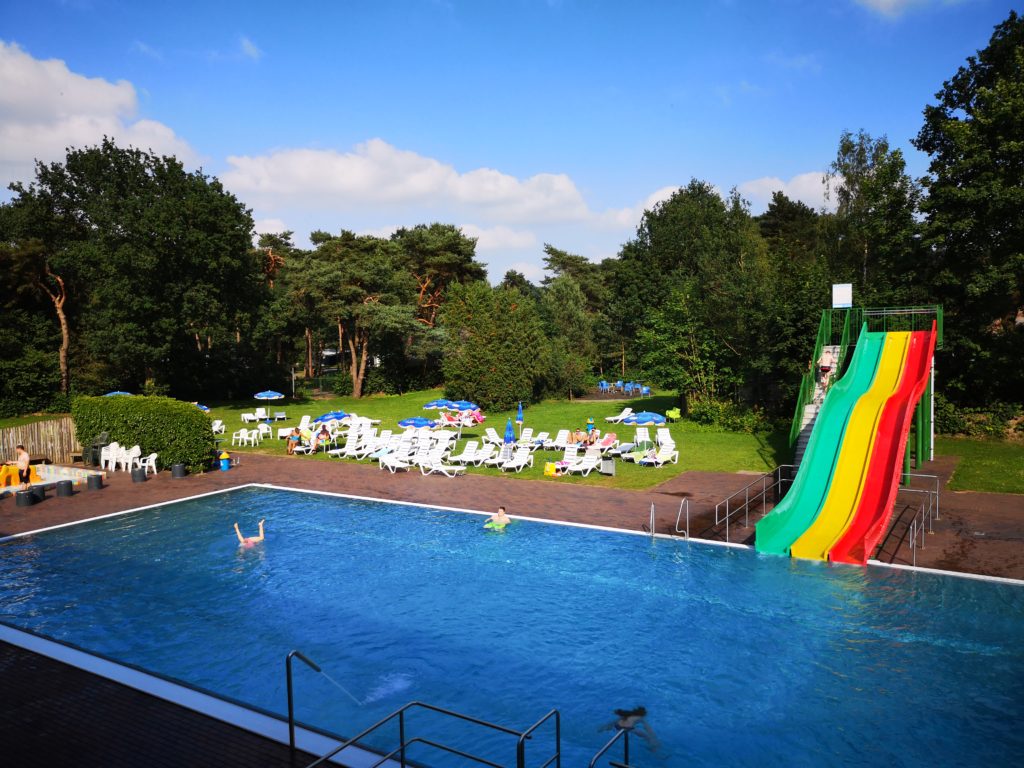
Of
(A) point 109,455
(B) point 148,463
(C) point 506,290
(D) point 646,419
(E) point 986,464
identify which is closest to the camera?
(E) point 986,464

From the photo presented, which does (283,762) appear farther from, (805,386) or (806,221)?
(806,221)

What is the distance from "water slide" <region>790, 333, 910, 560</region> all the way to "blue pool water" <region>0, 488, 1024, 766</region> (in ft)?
2.78

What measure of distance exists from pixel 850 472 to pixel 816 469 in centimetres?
74

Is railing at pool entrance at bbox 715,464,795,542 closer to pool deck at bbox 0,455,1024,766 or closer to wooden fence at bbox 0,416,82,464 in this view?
pool deck at bbox 0,455,1024,766

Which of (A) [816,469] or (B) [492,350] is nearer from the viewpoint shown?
(A) [816,469]

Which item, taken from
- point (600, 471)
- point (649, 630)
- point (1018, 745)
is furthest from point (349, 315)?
point (1018, 745)

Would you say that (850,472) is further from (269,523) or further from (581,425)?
(581,425)

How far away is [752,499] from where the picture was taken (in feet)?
61.9

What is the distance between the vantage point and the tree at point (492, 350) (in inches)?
1655

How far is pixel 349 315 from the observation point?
49.9m

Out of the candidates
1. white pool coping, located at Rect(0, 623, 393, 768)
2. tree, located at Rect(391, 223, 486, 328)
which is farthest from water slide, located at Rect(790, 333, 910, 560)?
tree, located at Rect(391, 223, 486, 328)

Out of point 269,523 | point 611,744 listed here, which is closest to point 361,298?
point 269,523

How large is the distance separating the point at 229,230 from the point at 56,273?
1222cm

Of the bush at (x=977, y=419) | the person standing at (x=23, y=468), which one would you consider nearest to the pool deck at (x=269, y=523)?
the person standing at (x=23, y=468)
